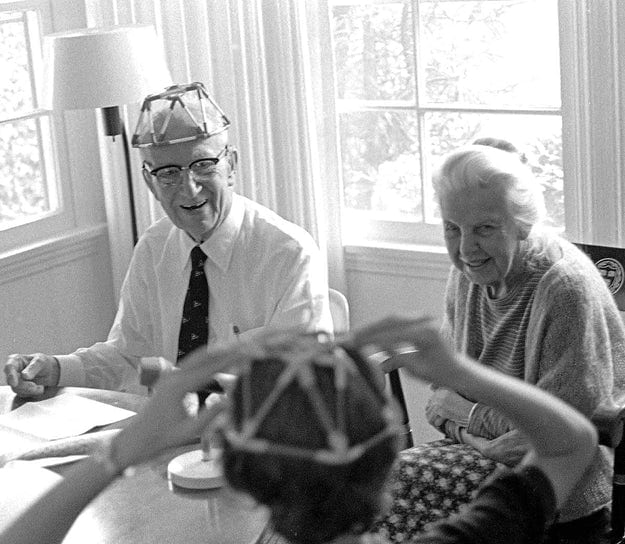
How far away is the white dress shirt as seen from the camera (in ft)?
8.64

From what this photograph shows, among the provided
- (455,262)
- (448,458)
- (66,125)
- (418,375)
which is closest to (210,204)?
(455,262)

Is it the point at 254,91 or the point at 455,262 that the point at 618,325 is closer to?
the point at 455,262

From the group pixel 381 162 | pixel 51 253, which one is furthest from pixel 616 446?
pixel 51 253

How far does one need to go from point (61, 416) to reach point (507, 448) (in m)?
0.93

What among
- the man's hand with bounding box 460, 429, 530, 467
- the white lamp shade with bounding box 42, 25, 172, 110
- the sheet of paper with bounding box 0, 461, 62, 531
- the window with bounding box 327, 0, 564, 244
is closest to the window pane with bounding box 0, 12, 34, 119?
the white lamp shade with bounding box 42, 25, 172, 110

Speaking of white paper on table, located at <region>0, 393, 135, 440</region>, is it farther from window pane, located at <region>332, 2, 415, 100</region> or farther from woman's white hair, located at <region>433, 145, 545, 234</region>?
window pane, located at <region>332, 2, 415, 100</region>

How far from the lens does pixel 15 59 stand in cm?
373

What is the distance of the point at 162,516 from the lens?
1.76 meters

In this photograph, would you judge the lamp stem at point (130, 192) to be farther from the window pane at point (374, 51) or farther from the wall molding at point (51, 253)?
the window pane at point (374, 51)

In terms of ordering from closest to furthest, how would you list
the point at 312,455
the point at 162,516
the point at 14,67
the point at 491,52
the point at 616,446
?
the point at 312,455 < the point at 162,516 < the point at 616,446 < the point at 491,52 < the point at 14,67

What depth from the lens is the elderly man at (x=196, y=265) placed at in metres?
2.58

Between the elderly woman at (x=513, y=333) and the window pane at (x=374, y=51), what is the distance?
48.7 inches

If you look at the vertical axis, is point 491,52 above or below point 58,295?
above

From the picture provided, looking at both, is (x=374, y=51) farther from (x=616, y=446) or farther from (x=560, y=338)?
(x=616, y=446)
